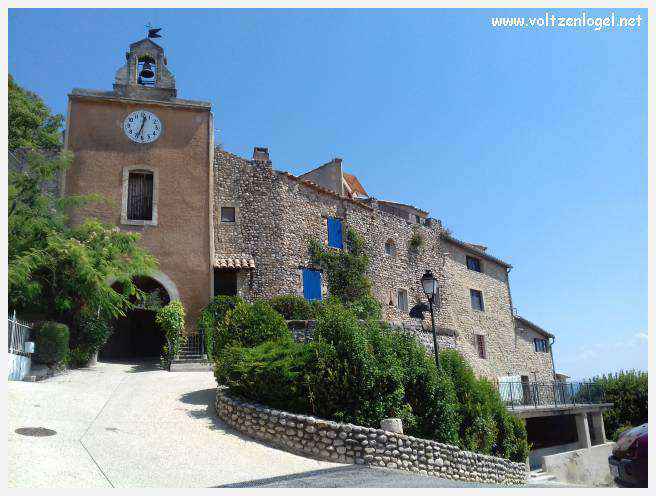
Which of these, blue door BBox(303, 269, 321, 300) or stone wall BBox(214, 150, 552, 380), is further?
blue door BBox(303, 269, 321, 300)

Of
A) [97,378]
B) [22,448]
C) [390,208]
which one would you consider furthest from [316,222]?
[22,448]

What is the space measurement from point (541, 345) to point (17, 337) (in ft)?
101

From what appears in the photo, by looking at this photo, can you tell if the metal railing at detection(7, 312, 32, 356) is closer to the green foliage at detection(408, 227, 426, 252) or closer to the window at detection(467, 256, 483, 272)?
the green foliage at detection(408, 227, 426, 252)

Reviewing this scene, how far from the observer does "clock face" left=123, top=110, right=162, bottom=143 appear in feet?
68.4

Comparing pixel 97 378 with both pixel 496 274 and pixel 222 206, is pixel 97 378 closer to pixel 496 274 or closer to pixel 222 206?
pixel 222 206

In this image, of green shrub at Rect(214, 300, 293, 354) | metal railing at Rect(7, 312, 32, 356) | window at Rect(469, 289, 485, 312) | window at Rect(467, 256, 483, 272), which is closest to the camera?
metal railing at Rect(7, 312, 32, 356)

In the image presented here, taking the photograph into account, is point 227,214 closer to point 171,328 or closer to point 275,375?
point 171,328

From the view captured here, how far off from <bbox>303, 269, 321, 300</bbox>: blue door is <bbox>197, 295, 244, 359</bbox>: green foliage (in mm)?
4156

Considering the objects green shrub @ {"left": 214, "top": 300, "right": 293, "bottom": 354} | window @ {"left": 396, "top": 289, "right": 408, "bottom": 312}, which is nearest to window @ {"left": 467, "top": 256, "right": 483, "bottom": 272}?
window @ {"left": 396, "top": 289, "right": 408, "bottom": 312}

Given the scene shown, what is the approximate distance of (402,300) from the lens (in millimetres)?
27000

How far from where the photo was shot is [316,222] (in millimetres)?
24812

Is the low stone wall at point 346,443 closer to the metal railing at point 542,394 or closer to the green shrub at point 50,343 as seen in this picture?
the green shrub at point 50,343

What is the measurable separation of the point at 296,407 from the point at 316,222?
47.6 feet

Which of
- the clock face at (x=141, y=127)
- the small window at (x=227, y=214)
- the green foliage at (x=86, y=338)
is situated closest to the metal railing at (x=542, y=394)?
the small window at (x=227, y=214)
